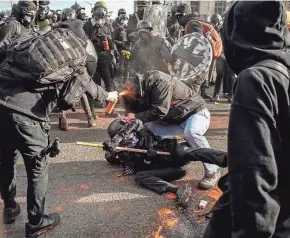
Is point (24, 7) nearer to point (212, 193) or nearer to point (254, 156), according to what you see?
point (212, 193)

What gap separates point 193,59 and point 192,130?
127cm

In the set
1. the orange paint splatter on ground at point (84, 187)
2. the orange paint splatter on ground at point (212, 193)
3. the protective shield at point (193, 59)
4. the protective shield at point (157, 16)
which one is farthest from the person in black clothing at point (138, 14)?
the orange paint splatter on ground at point (212, 193)

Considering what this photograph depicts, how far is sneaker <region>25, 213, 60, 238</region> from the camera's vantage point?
105 inches

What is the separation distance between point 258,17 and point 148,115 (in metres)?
2.43

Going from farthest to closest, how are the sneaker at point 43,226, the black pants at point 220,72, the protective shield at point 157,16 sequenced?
the protective shield at point 157,16 → the black pants at point 220,72 → the sneaker at point 43,226

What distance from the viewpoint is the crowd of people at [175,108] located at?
1146 mm

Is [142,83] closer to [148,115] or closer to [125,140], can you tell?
[148,115]

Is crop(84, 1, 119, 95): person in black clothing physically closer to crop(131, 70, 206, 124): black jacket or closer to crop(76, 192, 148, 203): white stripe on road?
crop(131, 70, 206, 124): black jacket

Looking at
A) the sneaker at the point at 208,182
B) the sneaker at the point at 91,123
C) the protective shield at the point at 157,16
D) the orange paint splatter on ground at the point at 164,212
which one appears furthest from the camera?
the protective shield at the point at 157,16

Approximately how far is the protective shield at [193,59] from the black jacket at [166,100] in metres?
0.66

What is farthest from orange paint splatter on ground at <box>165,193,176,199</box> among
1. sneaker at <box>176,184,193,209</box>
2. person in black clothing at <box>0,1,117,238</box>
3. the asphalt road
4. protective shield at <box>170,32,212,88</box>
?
protective shield at <box>170,32,212,88</box>

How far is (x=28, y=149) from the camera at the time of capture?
2.50 meters

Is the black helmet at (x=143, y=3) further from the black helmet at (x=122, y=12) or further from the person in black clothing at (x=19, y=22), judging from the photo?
the person in black clothing at (x=19, y=22)

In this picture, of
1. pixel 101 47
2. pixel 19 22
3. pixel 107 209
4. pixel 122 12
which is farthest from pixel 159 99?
pixel 122 12
